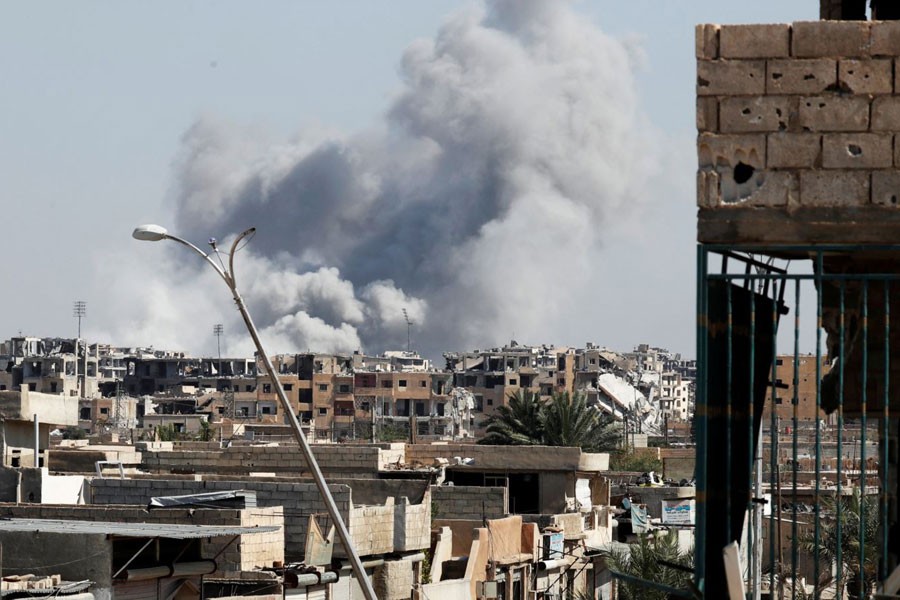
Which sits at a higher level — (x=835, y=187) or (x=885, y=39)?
(x=885, y=39)

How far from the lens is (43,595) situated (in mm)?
14852

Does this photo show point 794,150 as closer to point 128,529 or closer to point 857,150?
point 857,150

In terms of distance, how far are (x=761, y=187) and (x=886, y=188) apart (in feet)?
1.58

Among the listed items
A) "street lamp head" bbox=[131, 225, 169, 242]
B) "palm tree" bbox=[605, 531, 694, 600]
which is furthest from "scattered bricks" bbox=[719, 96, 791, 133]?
"palm tree" bbox=[605, 531, 694, 600]

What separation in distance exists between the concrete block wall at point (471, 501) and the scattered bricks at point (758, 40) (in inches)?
855

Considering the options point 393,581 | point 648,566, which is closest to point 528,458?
point 648,566

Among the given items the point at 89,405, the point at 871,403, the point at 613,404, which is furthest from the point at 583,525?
the point at 89,405

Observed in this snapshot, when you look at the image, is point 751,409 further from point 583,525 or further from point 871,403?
point 583,525

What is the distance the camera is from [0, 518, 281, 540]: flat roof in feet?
53.7

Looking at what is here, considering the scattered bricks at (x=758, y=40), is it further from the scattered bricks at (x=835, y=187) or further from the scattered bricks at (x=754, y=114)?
the scattered bricks at (x=835, y=187)

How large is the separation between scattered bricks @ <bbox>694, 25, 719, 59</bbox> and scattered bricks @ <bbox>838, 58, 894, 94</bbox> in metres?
0.49

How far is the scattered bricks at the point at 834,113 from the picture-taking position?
680cm

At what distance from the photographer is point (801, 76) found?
686cm

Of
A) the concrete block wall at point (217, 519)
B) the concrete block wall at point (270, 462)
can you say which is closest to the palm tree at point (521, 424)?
the concrete block wall at point (270, 462)
